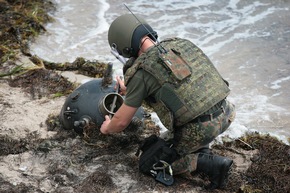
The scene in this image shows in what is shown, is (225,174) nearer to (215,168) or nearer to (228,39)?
(215,168)

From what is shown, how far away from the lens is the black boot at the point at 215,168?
387cm

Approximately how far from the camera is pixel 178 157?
4.05m

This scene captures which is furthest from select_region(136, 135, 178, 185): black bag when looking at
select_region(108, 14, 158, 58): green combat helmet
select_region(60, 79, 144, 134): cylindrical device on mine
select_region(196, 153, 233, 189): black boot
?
select_region(108, 14, 158, 58): green combat helmet

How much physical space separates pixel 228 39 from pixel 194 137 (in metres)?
4.84

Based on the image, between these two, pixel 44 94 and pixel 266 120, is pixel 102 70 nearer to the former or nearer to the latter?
pixel 44 94

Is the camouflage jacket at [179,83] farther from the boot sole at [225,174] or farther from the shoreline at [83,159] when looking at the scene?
the shoreline at [83,159]

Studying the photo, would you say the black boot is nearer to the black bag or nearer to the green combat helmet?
the black bag

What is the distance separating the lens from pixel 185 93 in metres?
3.78

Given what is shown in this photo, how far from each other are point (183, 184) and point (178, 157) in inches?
9.2

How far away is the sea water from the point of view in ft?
20.0

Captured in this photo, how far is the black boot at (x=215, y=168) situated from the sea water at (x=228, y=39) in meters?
1.25

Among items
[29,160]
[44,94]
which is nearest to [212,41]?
[44,94]

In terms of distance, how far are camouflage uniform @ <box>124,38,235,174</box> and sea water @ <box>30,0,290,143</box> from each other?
4.29ft

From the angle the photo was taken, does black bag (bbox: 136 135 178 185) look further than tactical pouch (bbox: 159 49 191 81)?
Yes
